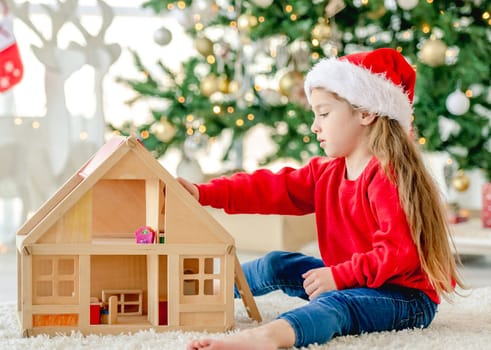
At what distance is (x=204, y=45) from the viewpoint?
3031 mm

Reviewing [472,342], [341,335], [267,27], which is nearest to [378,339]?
[341,335]

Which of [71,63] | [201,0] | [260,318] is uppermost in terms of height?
[201,0]

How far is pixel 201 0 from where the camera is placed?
305 centimetres

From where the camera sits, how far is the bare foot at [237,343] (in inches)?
50.8

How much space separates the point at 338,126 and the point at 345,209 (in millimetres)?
173

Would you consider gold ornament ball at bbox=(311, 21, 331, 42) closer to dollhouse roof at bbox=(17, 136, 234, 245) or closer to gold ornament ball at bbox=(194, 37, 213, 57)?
gold ornament ball at bbox=(194, 37, 213, 57)

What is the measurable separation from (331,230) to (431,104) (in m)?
1.33

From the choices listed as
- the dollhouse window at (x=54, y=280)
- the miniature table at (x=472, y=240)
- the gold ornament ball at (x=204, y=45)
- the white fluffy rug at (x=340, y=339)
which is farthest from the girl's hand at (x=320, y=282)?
the gold ornament ball at (x=204, y=45)

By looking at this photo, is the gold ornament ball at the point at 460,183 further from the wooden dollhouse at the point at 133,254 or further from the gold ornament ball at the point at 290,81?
the wooden dollhouse at the point at 133,254

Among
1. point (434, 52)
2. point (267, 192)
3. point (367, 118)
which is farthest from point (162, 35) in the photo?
point (367, 118)

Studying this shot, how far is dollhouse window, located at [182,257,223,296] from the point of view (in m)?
1.51

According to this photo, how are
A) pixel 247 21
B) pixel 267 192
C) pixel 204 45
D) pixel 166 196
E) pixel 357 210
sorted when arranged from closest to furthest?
pixel 166 196, pixel 357 210, pixel 267 192, pixel 247 21, pixel 204 45

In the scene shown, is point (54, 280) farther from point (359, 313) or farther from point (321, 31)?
point (321, 31)

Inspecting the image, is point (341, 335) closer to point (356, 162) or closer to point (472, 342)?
point (472, 342)
